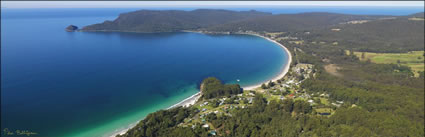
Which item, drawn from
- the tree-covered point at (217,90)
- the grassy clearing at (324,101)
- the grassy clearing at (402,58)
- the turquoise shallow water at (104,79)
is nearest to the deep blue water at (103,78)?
the turquoise shallow water at (104,79)

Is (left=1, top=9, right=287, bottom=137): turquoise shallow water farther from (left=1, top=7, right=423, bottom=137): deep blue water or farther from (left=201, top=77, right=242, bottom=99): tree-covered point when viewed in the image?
(left=201, top=77, right=242, bottom=99): tree-covered point

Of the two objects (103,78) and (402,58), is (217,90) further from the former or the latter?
(402,58)

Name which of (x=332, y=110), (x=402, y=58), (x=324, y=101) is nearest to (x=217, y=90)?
(x=324, y=101)

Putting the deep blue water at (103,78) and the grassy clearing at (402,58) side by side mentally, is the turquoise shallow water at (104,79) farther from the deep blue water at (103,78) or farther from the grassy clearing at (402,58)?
the grassy clearing at (402,58)

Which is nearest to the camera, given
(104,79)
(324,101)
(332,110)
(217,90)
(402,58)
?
(332,110)

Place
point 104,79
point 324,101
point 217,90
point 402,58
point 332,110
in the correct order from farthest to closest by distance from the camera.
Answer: point 402,58
point 104,79
point 217,90
point 324,101
point 332,110

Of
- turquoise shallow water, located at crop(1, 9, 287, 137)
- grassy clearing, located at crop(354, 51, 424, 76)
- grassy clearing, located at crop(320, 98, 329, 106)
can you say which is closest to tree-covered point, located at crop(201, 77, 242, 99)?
turquoise shallow water, located at crop(1, 9, 287, 137)
